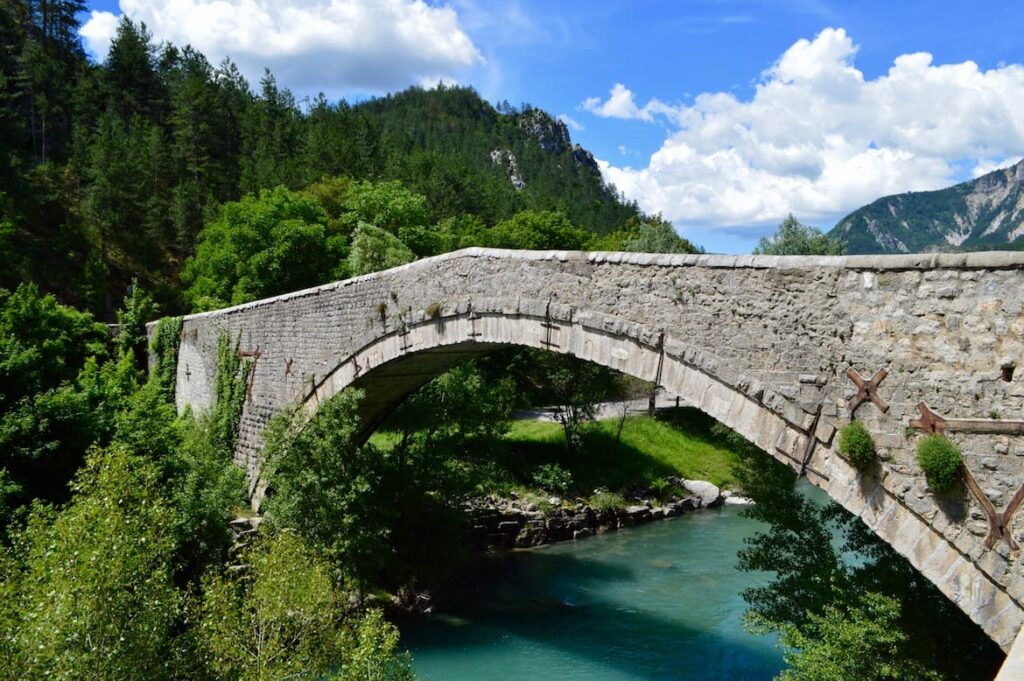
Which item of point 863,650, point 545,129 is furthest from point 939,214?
point 863,650

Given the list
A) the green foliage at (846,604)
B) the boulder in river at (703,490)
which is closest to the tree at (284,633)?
the green foliage at (846,604)

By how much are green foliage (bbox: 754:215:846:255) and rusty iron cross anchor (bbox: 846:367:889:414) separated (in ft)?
72.3

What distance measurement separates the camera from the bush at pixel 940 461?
5605 mm

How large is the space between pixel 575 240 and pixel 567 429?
17568 millimetres

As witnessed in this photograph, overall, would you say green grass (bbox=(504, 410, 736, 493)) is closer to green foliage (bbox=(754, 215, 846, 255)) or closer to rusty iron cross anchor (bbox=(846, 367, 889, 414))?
green foliage (bbox=(754, 215, 846, 255))

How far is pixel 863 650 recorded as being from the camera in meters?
7.32

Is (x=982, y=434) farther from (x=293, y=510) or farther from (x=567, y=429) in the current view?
(x=567, y=429)

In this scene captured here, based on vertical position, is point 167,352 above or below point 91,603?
above

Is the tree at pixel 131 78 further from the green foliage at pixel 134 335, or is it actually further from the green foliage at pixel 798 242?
the green foliage at pixel 798 242

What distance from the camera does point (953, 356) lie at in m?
5.71

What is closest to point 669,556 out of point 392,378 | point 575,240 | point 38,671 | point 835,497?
point 392,378

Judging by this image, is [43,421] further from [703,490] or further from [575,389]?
[703,490]

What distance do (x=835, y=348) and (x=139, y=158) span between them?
36.1 meters

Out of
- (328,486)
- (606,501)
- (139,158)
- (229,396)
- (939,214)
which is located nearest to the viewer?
(328,486)
